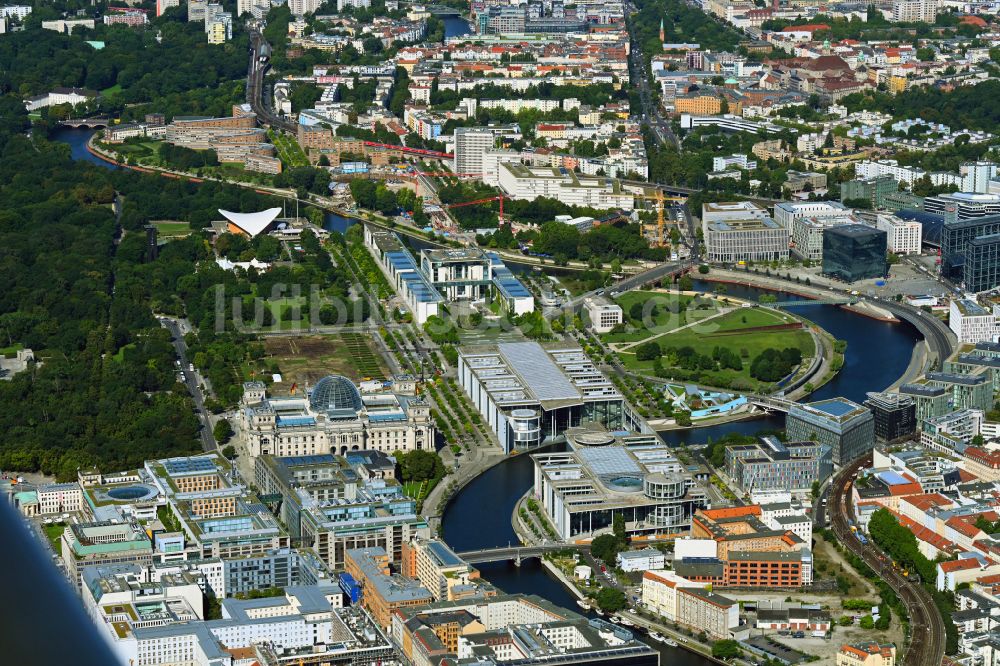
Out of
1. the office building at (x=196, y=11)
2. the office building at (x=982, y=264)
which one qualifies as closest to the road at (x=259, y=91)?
the office building at (x=196, y=11)

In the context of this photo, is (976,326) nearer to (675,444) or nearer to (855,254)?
(855,254)

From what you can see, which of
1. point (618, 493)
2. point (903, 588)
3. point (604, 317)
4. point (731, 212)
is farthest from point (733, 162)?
point (903, 588)

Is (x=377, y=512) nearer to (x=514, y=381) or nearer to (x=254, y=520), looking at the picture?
(x=254, y=520)

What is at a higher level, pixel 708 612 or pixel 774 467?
pixel 774 467

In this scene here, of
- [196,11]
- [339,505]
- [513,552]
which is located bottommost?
[513,552]

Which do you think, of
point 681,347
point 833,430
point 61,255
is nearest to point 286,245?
point 61,255

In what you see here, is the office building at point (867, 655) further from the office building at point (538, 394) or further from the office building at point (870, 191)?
the office building at point (870, 191)
